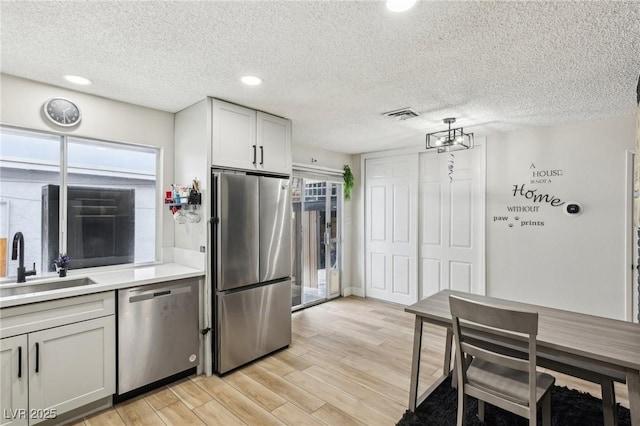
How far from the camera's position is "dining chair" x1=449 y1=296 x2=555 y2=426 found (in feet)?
5.37

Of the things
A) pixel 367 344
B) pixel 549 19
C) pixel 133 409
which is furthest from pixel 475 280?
pixel 133 409

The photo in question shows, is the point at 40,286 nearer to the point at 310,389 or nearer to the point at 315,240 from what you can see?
the point at 310,389

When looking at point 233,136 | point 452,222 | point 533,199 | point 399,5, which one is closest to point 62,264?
point 233,136

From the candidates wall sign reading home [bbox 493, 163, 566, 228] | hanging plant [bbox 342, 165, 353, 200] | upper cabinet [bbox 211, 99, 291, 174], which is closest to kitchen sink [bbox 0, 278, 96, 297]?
upper cabinet [bbox 211, 99, 291, 174]

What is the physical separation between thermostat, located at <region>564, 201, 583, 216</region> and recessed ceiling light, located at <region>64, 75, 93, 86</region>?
471 cm

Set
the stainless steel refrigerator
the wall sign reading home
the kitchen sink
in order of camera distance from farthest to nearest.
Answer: the wall sign reading home → the stainless steel refrigerator → the kitchen sink

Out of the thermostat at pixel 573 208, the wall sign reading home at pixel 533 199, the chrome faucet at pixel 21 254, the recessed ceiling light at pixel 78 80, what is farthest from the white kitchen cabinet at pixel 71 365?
the thermostat at pixel 573 208

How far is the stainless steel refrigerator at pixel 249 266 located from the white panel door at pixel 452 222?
89.3 inches

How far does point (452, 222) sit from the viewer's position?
4.36 meters

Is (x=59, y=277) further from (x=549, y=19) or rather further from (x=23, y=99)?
(x=549, y=19)

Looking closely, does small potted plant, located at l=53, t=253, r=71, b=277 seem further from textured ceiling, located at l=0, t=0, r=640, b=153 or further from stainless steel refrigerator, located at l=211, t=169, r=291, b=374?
textured ceiling, located at l=0, t=0, r=640, b=153

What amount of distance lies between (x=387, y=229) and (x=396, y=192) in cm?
60

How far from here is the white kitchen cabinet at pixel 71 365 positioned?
202cm

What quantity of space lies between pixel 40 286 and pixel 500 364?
319 centimetres
